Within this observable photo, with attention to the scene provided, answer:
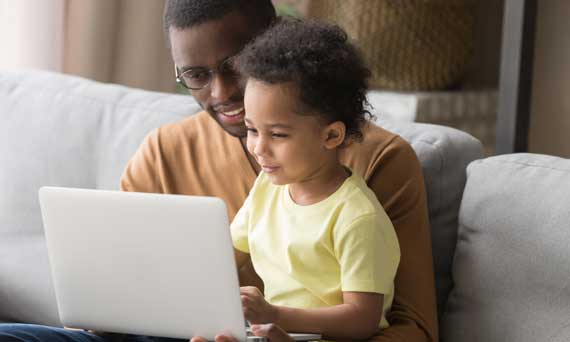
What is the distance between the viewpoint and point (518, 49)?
2.32 meters

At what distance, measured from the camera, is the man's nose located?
1.63 m

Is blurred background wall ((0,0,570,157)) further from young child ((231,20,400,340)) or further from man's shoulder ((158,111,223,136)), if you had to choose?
young child ((231,20,400,340))

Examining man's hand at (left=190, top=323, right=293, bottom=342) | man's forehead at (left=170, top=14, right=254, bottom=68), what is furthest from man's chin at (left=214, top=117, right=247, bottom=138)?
man's hand at (left=190, top=323, right=293, bottom=342)

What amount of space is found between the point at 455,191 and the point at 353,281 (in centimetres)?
40

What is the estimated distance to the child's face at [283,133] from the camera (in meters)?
1.40

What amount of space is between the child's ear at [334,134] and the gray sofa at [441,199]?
0.94ft

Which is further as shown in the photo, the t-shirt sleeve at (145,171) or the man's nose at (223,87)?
the t-shirt sleeve at (145,171)

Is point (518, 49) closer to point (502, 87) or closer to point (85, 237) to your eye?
point (502, 87)

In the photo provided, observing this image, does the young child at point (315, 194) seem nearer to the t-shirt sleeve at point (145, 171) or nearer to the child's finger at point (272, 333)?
the child's finger at point (272, 333)

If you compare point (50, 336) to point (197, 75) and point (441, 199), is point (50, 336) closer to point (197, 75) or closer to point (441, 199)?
point (197, 75)

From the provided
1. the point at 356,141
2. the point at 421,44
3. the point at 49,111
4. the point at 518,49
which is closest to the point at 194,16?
the point at 356,141

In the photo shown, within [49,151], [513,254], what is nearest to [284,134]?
[513,254]

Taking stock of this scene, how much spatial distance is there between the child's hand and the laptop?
4 cm

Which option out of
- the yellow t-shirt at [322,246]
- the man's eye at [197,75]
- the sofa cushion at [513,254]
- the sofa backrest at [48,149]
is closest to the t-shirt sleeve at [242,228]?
the yellow t-shirt at [322,246]
